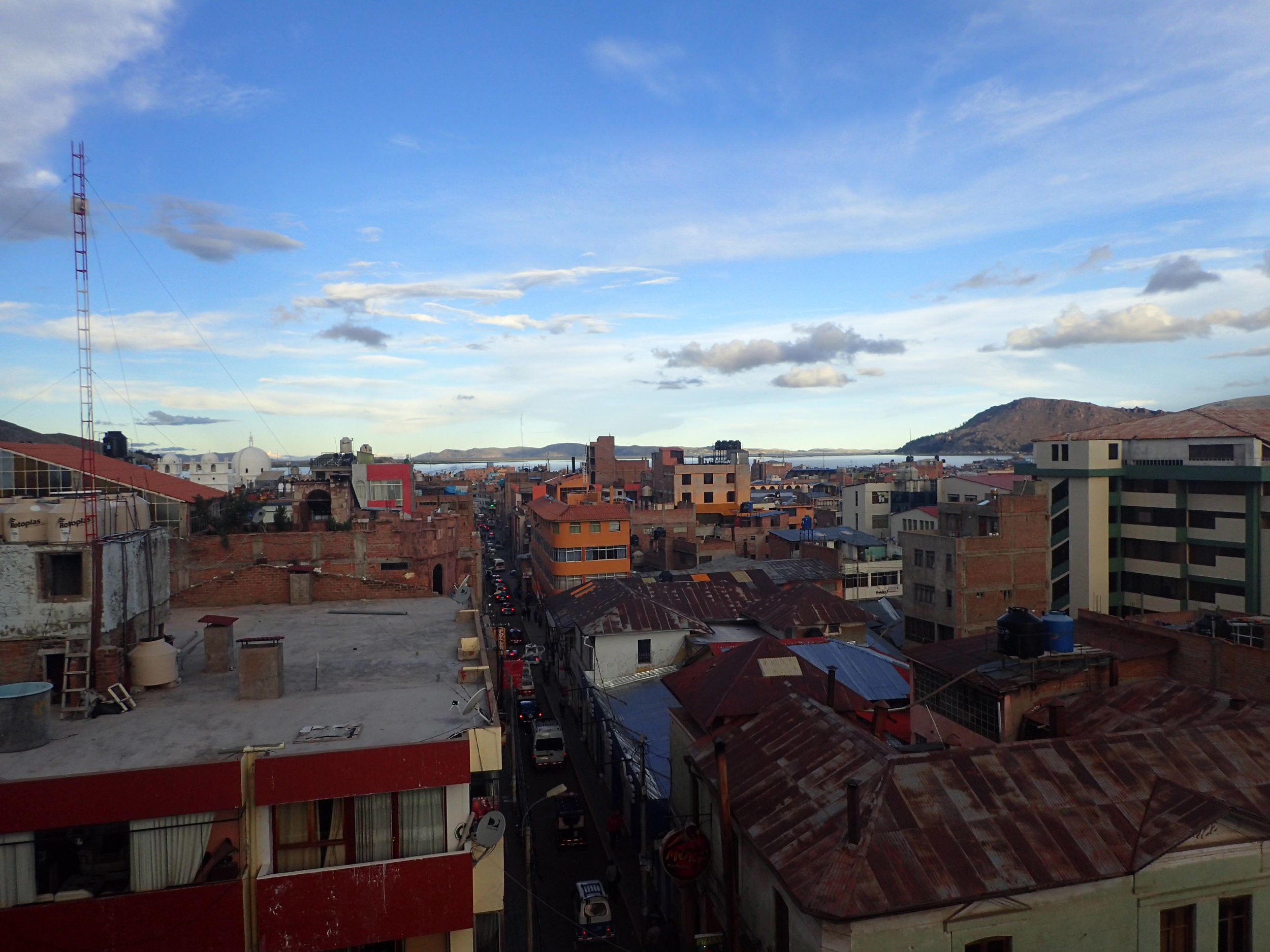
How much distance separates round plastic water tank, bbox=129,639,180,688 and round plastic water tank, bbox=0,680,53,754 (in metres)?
2.95

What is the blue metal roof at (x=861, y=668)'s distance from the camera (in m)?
26.0

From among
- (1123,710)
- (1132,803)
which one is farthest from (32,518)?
(1123,710)

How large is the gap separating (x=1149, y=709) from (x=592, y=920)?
14577mm

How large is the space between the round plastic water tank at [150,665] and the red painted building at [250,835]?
183cm

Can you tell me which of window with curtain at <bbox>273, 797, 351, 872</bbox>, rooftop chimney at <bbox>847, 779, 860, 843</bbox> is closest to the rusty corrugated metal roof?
rooftop chimney at <bbox>847, 779, 860, 843</bbox>

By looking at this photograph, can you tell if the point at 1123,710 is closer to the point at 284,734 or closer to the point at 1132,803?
the point at 1132,803

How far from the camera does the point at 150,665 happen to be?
1639 centimetres

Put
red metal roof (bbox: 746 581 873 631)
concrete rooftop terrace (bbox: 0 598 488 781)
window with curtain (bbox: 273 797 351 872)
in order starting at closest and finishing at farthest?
window with curtain (bbox: 273 797 351 872)
concrete rooftop terrace (bbox: 0 598 488 781)
red metal roof (bbox: 746 581 873 631)

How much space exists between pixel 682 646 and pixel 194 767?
24553mm

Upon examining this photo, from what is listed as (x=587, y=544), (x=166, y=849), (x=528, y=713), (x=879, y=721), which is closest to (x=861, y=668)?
(x=879, y=721)

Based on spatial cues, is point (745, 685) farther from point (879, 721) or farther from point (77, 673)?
point (77, 673)

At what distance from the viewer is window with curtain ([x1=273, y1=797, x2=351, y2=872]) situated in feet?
41.0

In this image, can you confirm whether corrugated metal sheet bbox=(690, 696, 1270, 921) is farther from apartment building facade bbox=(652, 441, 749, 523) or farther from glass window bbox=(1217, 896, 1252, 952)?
apartment building facade bbox=(652, 441, 749, 523)

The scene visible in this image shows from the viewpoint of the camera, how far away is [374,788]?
12.5 metres
